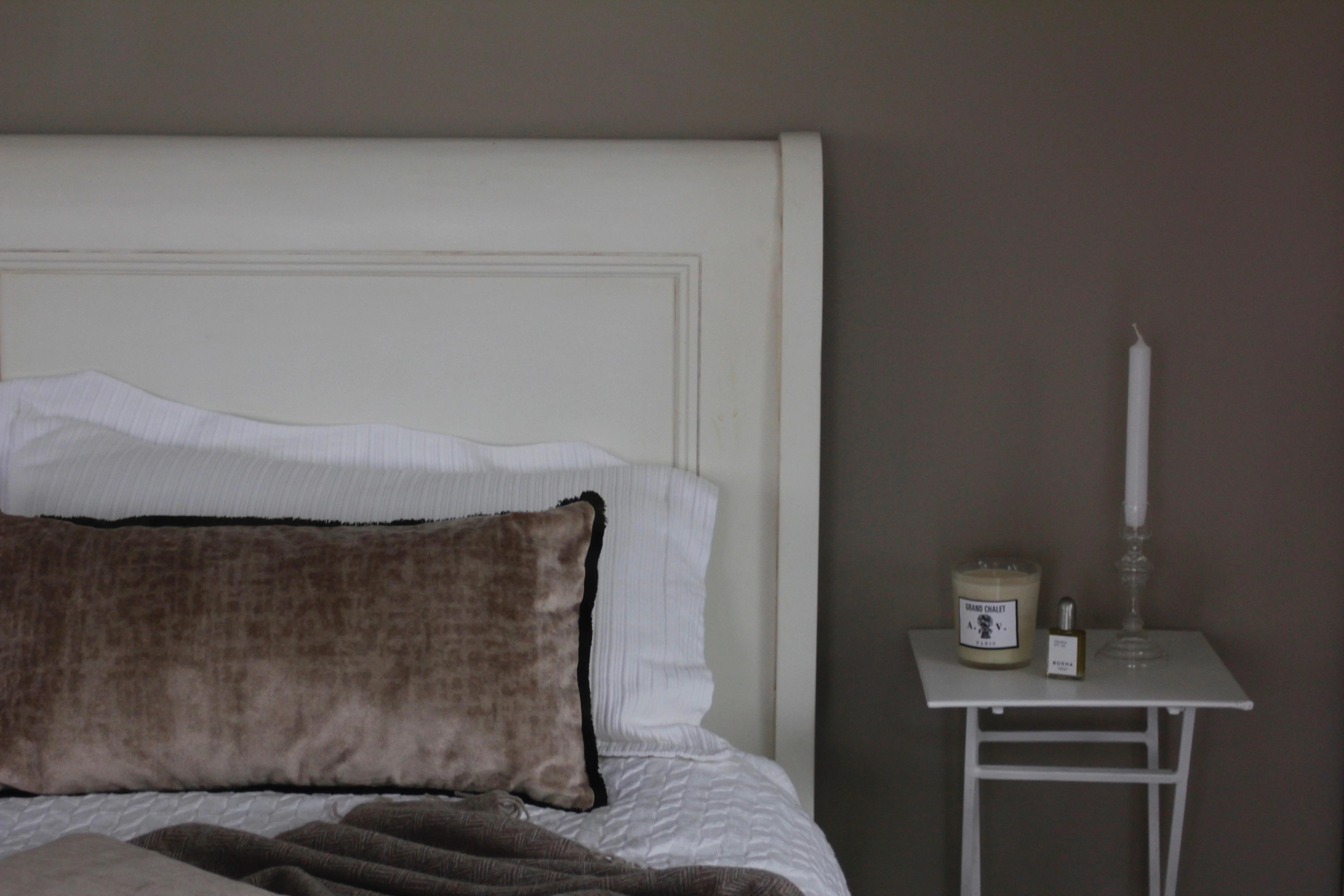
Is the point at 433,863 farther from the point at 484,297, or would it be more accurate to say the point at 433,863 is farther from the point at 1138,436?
the point at 1138,436

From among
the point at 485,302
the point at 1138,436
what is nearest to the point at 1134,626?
the point at 1138,436

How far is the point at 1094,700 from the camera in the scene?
1.40 metres

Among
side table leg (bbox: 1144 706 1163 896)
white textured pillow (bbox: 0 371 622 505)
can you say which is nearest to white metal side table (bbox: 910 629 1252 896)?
side table leg (bbox: 1144 706 1163 896)

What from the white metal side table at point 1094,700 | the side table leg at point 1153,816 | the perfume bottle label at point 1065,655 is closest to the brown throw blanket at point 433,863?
the white metal side table at point 1094,700

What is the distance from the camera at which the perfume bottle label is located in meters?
1.45

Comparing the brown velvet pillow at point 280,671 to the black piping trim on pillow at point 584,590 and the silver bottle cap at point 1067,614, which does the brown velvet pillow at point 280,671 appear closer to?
the black piping trim on pillow at point 584,590

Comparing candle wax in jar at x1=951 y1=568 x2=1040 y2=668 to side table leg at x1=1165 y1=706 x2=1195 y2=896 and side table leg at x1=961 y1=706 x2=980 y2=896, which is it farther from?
side table leg at x1=1165 y1=706 x2=1195 y2=896

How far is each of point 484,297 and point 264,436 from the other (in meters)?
0.36

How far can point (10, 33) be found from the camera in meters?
1.62

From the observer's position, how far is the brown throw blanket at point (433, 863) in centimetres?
90

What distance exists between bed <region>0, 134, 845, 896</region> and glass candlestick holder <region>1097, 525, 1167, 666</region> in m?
0.41

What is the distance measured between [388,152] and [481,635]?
2.36 feet

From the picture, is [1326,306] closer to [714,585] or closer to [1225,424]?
[1225,424]

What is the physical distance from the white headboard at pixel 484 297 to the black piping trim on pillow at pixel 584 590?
0.75 feet
